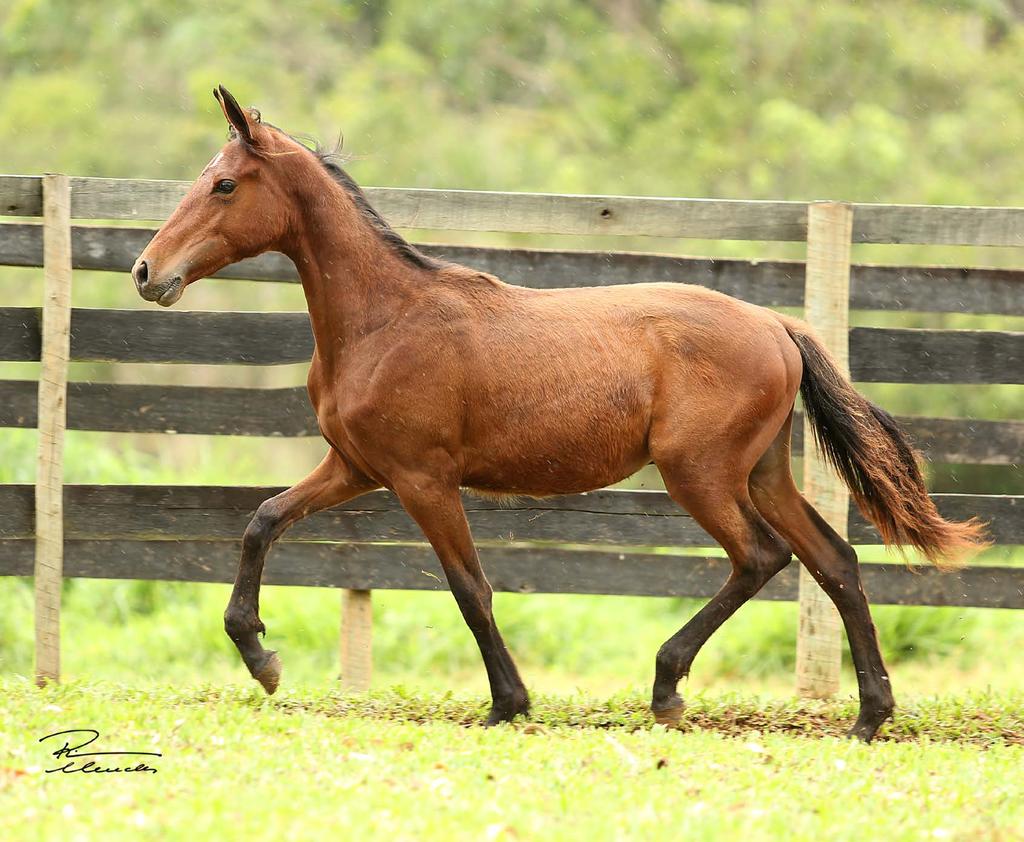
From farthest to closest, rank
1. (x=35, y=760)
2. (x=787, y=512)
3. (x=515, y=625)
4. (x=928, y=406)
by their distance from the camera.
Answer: (x=928, y=406), (x=515, y=625), (x=787, y=512), (x=35, y=760)

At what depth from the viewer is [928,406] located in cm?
1278

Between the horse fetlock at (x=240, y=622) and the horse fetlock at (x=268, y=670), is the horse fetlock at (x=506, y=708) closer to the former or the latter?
the horse fetlock at (x=268, y=670)

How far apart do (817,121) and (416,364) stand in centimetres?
1217

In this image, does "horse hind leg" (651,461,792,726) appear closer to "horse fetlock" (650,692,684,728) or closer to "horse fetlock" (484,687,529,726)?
"horse fetlock" (650,692,684,728)

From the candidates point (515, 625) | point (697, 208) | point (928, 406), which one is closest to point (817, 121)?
point (928, 406)

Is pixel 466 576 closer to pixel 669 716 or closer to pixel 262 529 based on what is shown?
pixel 262 529

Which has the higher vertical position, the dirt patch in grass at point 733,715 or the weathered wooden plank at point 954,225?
the weathered wooden plank at point 954,225

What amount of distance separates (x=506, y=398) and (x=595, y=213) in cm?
130

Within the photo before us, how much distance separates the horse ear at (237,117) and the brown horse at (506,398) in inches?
0.4

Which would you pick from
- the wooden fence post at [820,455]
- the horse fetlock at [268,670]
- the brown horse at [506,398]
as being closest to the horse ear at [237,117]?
the brown horse at [506,398]

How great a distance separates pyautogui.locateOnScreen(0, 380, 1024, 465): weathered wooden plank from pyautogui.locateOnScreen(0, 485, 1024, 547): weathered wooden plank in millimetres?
266

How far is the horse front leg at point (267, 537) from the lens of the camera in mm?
5641

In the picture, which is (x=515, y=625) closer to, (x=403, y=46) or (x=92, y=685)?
(x=92, y=685)
